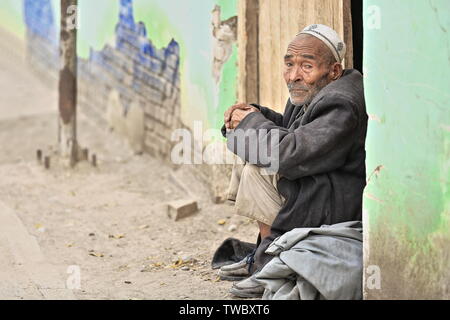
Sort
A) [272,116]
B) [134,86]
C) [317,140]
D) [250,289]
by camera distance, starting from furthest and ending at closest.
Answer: [134,86] → [272,116] → [250,289] → [317,140]

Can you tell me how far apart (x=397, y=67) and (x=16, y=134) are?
6.52 metres

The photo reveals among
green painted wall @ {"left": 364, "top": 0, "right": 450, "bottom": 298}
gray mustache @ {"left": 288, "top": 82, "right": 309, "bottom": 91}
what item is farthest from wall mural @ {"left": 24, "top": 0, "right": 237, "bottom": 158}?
green painted wall @ {"left": 364, "top": 0, "right": 450, "bottom": 298}

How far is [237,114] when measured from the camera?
5.18 meters

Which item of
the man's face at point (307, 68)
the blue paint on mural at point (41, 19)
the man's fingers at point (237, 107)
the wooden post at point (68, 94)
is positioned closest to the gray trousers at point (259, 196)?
the man's fingers at point (237, 107)

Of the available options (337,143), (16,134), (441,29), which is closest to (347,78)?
(337,143)

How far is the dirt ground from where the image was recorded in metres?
5.49

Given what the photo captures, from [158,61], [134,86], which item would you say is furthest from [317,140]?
[134,86]

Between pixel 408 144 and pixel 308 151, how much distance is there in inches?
24.1

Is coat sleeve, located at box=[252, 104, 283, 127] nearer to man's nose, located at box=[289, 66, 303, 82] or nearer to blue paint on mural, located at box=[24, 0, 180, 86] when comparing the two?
man's nose, located at box=[289, 66, 303, 82]

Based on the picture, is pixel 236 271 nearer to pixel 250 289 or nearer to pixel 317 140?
pixel 250 289

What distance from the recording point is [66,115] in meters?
8.70

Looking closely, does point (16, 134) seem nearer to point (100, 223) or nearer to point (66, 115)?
point (66, 115)

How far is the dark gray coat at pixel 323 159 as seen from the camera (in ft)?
15.8

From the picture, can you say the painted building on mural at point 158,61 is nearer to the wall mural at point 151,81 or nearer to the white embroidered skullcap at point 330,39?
the wall mural at point 151,81
